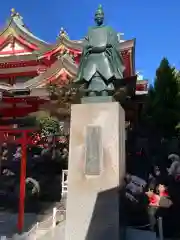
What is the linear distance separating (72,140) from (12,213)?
5.66m

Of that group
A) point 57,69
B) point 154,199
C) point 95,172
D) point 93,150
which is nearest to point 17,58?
point 57,69

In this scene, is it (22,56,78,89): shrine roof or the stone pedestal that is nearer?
the stone pedestal

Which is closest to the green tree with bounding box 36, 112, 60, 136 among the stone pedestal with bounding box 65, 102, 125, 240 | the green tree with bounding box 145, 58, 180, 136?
the green tree with bounding box 145, 58, 180, 136

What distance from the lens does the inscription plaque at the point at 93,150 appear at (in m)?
5.33

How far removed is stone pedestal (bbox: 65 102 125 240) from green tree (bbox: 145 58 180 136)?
28.2 ft

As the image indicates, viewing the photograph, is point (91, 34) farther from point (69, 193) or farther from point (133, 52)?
point (133, 52)

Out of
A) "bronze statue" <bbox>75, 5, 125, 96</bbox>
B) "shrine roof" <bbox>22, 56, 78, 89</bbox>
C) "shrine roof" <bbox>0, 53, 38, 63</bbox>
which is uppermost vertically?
"shrine roof" <bbox>0, 53, 38, 63</bbox>

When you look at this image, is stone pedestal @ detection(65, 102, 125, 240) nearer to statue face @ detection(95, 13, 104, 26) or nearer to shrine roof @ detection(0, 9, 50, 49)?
statue face @ detection(95, 13, 104, 26)

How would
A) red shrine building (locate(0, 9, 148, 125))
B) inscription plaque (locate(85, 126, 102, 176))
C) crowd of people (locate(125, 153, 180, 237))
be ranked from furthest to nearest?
red shrine building (locate(0, 9, 148, 125)) < crowd of people (locate(125, 153, 180, 237)) < inscription plaque (locate(85, 126, 102, 176))

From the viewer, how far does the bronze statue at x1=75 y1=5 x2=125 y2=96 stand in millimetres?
5836

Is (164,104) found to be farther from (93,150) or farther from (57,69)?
(93,150)

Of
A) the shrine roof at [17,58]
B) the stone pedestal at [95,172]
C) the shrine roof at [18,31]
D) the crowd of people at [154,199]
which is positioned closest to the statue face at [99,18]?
the stone pedestal at [95,172]

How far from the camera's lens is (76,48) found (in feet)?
54.7

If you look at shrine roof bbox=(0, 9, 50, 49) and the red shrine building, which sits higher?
shrine roof bbox=(0, 9, 50, 49)
